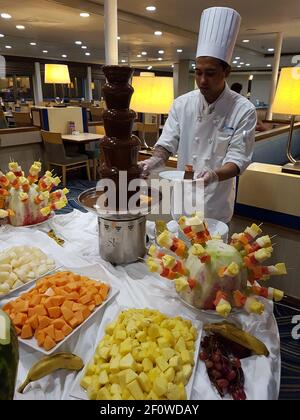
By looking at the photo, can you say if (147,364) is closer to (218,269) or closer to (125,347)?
Answer: (125,347)

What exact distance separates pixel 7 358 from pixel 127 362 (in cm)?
29

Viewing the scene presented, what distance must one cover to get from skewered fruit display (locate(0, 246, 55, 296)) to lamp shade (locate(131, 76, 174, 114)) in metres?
1.96

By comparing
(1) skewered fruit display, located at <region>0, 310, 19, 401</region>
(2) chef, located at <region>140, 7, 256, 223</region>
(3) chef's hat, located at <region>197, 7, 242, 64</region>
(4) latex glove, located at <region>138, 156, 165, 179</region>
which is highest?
(3) chef's hat, located at <region>197, 7, 242, 64</region>

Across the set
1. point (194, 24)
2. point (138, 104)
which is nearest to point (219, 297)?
point (138, 104)

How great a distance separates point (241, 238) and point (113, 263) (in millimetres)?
466

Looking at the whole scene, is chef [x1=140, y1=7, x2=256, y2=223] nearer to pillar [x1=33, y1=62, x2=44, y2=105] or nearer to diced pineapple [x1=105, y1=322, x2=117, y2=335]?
diced pineapple [x1=105, y1=322, x2=117, y2=335]

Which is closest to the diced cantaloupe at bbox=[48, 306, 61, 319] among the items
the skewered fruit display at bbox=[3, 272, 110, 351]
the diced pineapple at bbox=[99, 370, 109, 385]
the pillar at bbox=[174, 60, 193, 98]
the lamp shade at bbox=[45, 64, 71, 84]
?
the skewered fruit display at bbox=[3, 272, 110, 351]

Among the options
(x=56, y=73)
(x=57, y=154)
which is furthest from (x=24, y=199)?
(x=56, y=73)

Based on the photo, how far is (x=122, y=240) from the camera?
112cm

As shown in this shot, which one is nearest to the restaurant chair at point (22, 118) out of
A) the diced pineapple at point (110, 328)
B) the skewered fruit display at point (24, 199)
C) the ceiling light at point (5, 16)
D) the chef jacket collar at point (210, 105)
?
the ceiling light at point (5, 16)

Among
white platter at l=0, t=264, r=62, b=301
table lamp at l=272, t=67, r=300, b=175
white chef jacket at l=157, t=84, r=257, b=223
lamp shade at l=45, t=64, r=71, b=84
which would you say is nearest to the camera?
white platter at l=0, t=264, r=62, b=301

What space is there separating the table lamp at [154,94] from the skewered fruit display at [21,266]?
196 centimetres

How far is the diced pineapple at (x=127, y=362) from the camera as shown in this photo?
2.22 ft

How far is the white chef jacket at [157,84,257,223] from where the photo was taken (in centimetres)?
154
